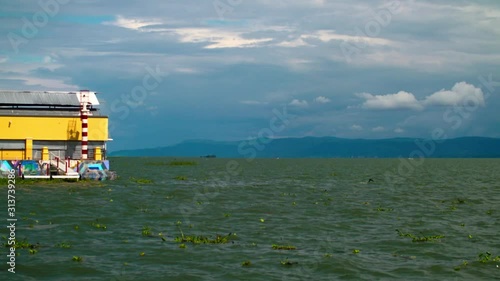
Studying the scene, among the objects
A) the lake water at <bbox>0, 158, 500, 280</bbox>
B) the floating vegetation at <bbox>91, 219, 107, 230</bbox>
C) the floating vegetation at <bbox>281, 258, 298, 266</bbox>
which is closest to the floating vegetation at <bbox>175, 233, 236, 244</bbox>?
the lake water at <bbox>0, 158, 500, 280</bbox>

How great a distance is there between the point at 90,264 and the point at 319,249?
1111 centimetres

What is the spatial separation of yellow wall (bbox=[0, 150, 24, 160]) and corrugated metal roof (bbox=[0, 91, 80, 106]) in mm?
9801

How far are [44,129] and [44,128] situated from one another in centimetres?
12

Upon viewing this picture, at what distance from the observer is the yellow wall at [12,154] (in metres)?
73.3

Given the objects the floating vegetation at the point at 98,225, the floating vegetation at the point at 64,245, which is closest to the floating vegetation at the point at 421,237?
the floating vegetation at the point at 98,225

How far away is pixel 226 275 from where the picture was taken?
24734 mm

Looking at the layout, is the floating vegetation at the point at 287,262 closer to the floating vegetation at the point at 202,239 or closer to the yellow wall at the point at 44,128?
the floating vegetation at the point at 202,239

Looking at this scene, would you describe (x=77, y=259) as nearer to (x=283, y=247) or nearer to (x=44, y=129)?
(x=283, y=247)

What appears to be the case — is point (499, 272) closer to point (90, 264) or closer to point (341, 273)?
point (341, 273)

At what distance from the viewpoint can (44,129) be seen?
247ft

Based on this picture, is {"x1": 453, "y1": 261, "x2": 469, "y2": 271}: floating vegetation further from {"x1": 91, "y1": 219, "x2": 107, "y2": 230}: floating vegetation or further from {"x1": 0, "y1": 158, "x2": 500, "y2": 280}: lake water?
{"x1": 91, "y1": 219, "x2": 107, "y2": 230}: floating vegetation

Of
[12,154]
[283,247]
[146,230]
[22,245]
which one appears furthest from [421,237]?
[12,154]

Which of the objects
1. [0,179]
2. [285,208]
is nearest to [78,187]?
[0,179]

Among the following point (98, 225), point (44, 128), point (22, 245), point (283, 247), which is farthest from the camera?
point (44, 128)
